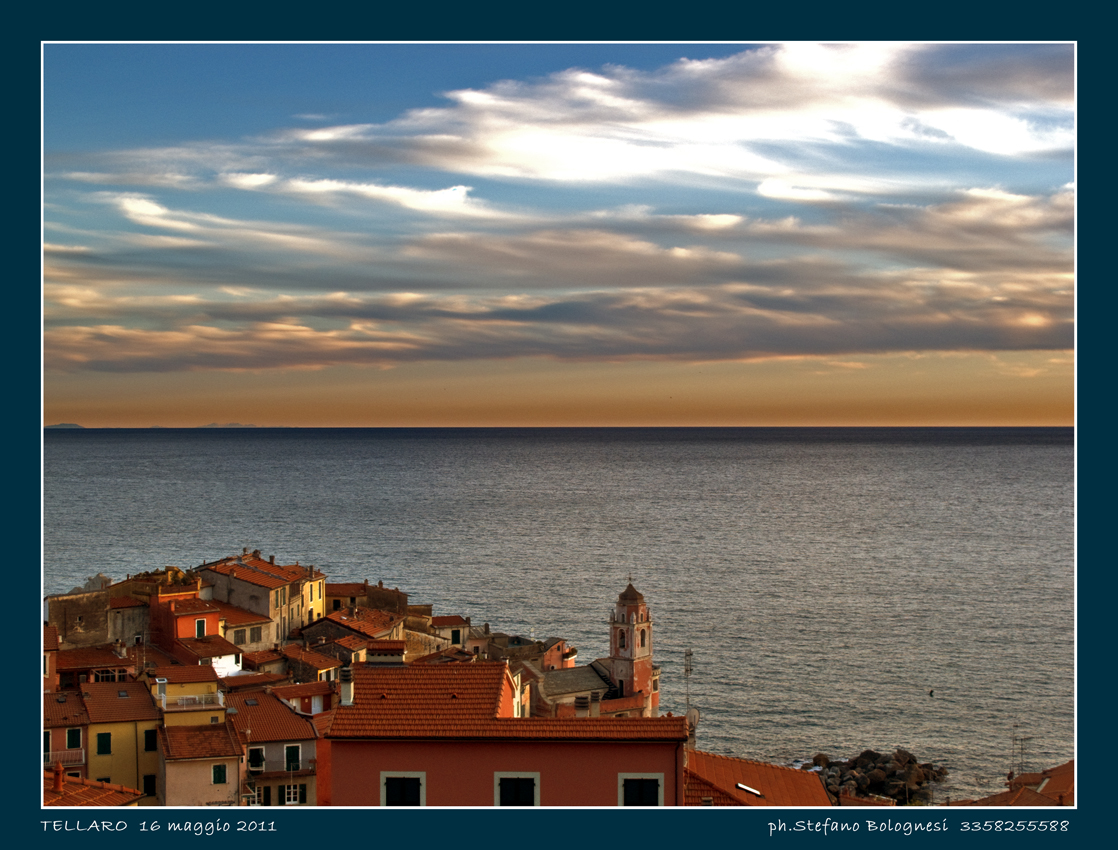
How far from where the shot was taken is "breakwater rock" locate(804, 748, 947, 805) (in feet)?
95.5

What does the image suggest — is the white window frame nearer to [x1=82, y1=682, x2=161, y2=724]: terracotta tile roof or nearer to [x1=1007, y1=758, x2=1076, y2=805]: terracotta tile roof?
[x1=1007, y1=758, x2=1076, y2=805]: terracotta tile roof

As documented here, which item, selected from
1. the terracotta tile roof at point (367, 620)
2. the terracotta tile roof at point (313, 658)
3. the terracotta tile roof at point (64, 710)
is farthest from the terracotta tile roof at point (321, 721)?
the terracotta tile roof at point (367, 620)

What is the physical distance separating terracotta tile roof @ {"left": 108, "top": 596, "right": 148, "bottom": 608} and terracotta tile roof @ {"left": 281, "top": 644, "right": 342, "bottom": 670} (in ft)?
16.2

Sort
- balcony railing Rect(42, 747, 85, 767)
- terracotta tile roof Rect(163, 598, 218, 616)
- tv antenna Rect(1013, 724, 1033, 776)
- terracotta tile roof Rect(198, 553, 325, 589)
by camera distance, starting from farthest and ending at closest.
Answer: terracotta tile roof Rect(198, 553, 325, 589) < terracotta tile roof Rect(163, 598, 218, 616) < tv antenna Rect(1013, 724, 1033, 776) < balcony railing Rect(42, 747, 85, 767)

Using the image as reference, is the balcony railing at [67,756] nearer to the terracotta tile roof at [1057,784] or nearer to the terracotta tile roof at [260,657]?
the terracotta tile roof at [260,657]

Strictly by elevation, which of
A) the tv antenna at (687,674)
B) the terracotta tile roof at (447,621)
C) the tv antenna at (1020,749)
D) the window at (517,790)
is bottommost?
the tv antenna at (1020,749)

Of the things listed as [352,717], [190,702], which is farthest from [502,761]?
[190,702]

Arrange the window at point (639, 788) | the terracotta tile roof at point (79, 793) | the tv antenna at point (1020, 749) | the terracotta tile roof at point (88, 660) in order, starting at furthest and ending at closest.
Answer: the tv antenna at point (1020, 749), the terracotta tile roof at point (88, 660), the terracotta tile roof at point (79, 793), the window at point (639, 788)

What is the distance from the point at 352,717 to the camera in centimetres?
1133

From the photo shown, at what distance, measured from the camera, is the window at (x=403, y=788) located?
11.2 metres

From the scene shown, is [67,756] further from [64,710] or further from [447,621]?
[447,621]

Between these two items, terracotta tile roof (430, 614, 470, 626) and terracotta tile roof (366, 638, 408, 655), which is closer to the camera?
terracotta tile roof (366, 638, 408, 655)

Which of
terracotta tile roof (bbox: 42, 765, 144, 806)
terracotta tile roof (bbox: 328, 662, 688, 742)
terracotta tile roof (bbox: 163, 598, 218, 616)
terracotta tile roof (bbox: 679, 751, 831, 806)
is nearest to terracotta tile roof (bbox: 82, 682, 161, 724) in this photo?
terracotta tile roof (bbox: 42, 765, 144, 806)

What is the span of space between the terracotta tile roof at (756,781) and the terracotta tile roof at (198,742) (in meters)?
8.35
